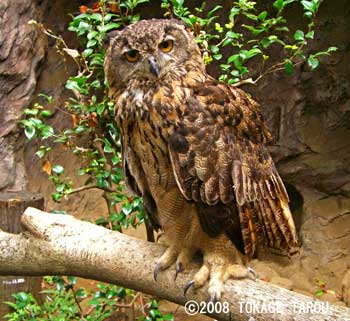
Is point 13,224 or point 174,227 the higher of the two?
Answer: point 174,227

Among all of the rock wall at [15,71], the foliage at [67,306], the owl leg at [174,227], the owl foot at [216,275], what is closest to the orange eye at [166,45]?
the owl leg at [174,227]

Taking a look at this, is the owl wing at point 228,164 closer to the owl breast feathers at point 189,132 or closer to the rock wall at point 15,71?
the owl breast feathers at point 189,132

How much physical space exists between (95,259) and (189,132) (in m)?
0.54

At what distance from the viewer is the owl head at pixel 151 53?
5.82ft

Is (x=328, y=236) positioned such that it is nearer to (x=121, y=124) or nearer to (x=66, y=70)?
(x=66, y=70)

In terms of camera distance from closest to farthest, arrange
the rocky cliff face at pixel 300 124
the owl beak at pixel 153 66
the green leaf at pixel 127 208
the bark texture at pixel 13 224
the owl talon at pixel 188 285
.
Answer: the owl beak at pixel 153 66, the owl talon at pixel 188 285, the green leaf at pixel 127 208, the bark texture at pixel 13 224, the rocky cliff face at pixel 300 124

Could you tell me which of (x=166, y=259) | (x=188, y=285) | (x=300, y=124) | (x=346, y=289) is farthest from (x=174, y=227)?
(x=300, y=124)

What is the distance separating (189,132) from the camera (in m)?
1.77

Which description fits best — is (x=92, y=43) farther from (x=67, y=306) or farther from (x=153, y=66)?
(x=67, y=306)

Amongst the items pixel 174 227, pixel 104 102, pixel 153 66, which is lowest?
pixel 174 227

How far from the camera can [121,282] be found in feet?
6.48

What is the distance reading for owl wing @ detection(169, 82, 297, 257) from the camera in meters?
1.78

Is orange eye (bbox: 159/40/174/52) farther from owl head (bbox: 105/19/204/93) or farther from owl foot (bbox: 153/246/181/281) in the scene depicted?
owl foot (bbox: 153/246/181/281)

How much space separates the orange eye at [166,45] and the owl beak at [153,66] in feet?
0.22
